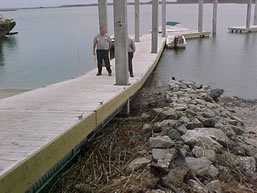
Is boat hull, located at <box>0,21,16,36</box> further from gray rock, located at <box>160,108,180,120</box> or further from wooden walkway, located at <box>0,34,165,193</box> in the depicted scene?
gray rock, located at <box>160,108,180,120</box>

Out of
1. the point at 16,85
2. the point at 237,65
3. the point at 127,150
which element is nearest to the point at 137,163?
the point at 127,150

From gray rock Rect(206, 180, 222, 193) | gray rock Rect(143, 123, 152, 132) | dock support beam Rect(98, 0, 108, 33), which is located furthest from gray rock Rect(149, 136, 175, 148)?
dock support beam Rect(98, 0, 108, 33)

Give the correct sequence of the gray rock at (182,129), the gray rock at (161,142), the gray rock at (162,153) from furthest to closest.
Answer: the gray rock at (182,129) < the gray rock at (161,142) < the gray rock at (162,153)

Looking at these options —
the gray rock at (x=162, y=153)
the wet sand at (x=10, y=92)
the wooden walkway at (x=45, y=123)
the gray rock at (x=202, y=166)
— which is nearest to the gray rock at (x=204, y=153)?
the gray rock at (x=202, y=166)

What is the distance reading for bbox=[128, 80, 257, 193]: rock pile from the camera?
4.42 meters

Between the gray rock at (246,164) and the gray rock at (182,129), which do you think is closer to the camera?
the gray rock at (246,164)

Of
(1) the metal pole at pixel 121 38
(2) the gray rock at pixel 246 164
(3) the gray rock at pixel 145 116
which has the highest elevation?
(1) the metal pole at pixel 121 38

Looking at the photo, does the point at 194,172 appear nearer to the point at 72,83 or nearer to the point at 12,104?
the point at 12,104

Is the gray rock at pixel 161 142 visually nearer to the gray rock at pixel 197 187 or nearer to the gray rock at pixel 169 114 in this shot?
the gray rock at pixel 197 187

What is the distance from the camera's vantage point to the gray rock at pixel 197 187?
4180 millimetres

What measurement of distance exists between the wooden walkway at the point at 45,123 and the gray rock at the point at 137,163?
0.95m

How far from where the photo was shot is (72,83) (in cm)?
879

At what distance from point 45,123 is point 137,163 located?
1666 millimetres

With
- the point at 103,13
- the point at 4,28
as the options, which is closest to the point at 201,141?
the point at 103,13
